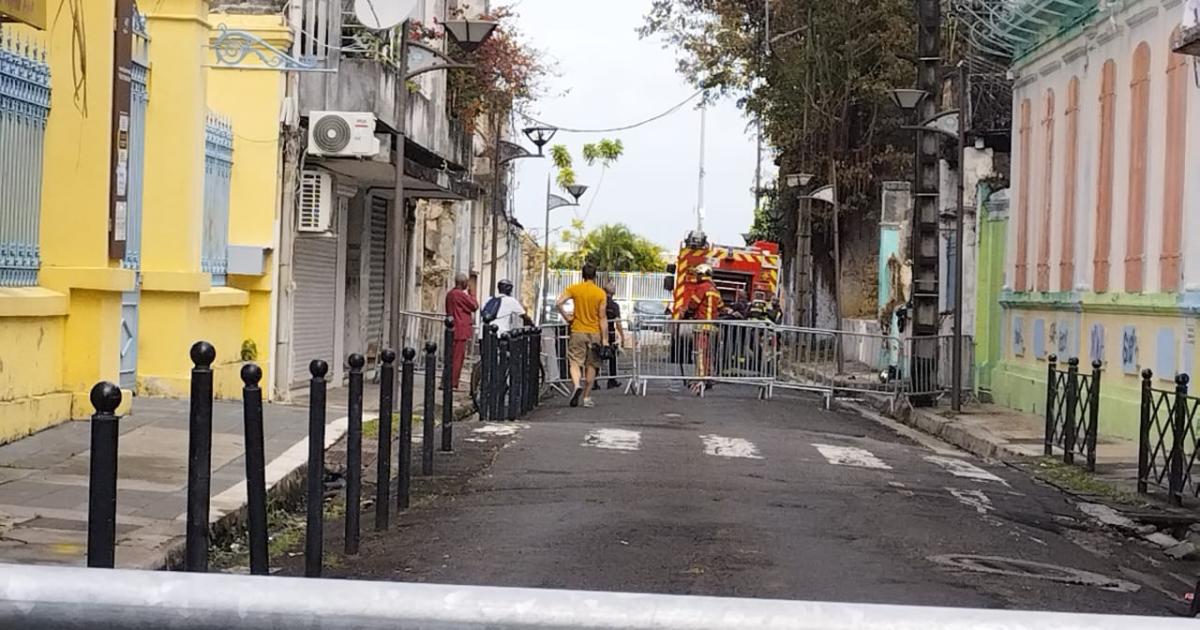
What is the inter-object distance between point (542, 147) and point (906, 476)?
20.8 m

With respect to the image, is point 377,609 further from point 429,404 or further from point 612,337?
point 612,337

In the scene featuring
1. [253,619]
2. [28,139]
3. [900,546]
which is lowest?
[900,546]

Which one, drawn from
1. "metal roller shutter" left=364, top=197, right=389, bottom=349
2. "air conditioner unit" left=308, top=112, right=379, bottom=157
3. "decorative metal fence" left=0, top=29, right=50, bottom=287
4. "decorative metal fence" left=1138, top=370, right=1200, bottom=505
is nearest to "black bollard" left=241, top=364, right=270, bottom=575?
"decorative metal fence" left=0, top=29, right=50, bottom=287

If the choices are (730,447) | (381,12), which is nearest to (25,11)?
(730,447)

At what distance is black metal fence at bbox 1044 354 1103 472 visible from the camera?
1520 cm

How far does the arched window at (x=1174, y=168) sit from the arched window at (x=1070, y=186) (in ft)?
13.6

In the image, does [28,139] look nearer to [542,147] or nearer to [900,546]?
[900,546]

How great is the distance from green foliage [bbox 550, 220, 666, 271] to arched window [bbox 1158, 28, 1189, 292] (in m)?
67.4

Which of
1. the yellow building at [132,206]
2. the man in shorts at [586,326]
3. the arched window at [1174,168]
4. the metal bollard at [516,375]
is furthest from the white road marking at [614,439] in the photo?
the arched window at [1174,168]

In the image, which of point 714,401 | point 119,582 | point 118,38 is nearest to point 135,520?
→ point 118,38

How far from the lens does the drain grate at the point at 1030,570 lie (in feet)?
29.1

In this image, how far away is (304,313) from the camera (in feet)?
71.8

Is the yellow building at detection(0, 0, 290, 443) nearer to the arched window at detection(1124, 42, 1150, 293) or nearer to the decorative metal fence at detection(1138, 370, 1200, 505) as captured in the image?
the decorative metal fence at detection(1138, 370, 1200, 505)

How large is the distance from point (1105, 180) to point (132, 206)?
1237 centimetres
